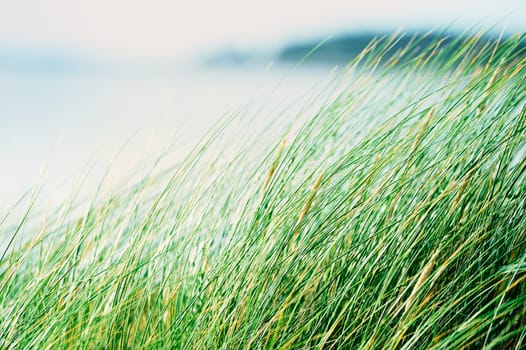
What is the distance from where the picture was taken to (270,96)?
1.50m

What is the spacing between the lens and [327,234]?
1247 millimetres

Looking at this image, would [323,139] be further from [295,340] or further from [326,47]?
[326,47]

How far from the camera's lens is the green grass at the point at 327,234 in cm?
122

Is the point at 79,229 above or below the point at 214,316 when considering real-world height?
above

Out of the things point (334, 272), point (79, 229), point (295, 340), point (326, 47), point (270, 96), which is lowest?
point (295, 340)

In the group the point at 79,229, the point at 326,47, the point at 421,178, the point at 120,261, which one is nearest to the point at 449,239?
the point at 421,178

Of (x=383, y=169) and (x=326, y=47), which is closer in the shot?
(x=383, y=169)

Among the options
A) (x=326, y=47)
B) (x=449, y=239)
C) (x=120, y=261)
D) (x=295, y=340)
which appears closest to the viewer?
(x=449, y=239)

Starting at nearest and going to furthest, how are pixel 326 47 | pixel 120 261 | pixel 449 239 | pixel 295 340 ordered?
pixel 449 239, pixel 295 340, pixel 120 261, pixel 326 47

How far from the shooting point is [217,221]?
4.91 feet

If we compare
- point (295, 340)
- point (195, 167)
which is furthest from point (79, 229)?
point (295, 340)

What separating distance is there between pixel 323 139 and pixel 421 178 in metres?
0.23

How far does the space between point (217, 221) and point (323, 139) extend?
0.89 ft

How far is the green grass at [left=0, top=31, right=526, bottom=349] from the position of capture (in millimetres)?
1223
